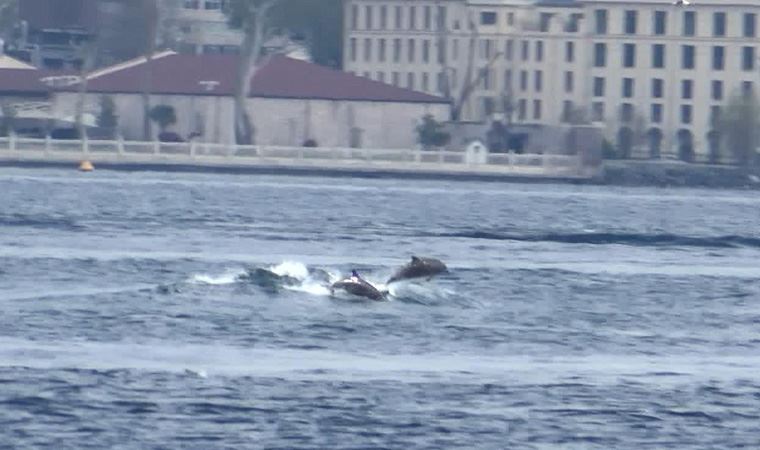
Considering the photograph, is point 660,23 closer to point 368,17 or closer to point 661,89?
point 661,89

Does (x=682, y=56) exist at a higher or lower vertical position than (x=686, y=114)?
higher

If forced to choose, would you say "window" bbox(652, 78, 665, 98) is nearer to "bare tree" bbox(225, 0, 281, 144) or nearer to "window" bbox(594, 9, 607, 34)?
"window" bbox(594, 9, 607, 34)

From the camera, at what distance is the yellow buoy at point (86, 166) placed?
102438 mm

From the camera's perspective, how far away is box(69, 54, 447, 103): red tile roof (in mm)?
112750

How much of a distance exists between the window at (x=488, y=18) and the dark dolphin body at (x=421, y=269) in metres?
83.0

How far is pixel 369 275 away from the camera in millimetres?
48188

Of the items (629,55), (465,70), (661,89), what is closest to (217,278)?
(661,89)

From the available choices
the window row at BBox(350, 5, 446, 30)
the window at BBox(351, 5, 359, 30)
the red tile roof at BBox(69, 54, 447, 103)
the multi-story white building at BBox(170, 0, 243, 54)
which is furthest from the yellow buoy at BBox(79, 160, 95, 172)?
the multi-story white building at BBox(170, 0, 243, 54)

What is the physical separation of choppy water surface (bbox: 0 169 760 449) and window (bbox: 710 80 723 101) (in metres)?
54.2

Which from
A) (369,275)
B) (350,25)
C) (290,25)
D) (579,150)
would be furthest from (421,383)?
(350,25)

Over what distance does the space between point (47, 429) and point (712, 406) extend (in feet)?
25.7

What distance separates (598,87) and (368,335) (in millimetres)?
88114

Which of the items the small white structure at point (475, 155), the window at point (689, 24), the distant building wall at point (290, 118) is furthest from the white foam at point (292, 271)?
the window at point (689, 24)

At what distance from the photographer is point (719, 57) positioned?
12325 centimetres
